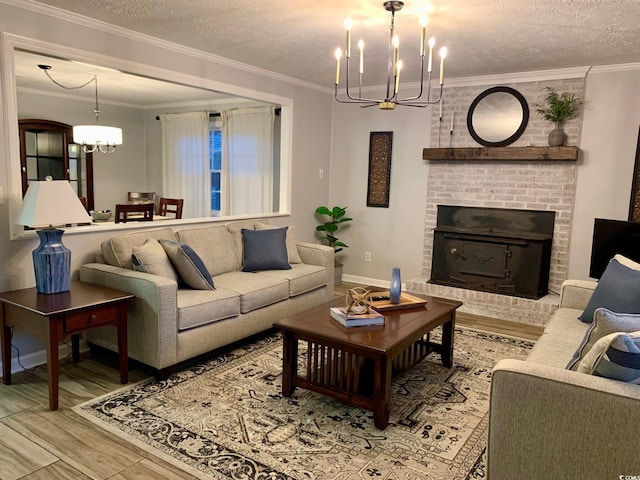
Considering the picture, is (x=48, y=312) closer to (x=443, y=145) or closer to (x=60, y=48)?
(x=60, y=48)

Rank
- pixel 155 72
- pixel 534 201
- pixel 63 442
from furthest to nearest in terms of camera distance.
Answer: pixel 534 201
pixel 155 72
pixel 63 442

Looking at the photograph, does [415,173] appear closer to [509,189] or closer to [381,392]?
[509,189]

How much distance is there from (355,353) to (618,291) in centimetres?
155

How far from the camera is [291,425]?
→ 8.43ft

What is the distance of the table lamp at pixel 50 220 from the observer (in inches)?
111

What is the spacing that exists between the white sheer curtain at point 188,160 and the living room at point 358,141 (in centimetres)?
100

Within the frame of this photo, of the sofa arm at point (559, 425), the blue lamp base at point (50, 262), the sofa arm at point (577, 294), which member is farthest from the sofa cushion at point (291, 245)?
the sofa arm at point (559, 425)

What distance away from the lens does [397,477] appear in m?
2.15

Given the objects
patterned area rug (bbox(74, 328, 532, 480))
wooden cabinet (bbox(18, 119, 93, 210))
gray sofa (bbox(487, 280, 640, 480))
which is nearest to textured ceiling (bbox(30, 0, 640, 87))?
gray sofa (bbox(487, 280, 640, 480))

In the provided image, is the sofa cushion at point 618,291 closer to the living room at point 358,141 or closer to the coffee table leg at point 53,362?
the living room at point 358,141

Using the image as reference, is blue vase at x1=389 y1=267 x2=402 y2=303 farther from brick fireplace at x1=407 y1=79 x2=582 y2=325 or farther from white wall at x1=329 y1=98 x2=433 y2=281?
white wall at x1=329 y1=98 x2=433 y2=281

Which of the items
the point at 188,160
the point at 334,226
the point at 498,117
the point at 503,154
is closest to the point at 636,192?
the point at 503,154

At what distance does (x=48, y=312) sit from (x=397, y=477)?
1976mm

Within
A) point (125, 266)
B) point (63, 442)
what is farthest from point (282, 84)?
point (63, 442)
